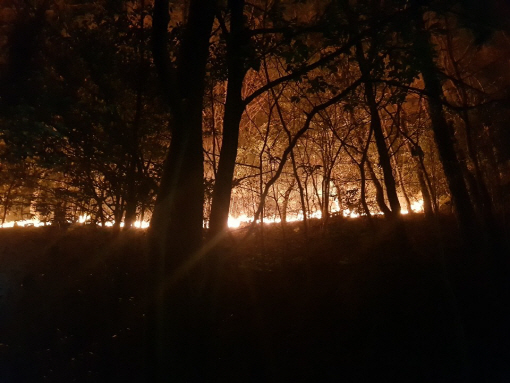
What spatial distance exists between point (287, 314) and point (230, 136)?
386cm

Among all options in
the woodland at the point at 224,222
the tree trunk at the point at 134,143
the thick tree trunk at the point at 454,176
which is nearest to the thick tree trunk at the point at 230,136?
the woodland at the point at 224,222

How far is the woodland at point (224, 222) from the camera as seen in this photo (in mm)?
5336

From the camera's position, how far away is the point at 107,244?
10594 millimetres

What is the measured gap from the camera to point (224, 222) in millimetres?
5551

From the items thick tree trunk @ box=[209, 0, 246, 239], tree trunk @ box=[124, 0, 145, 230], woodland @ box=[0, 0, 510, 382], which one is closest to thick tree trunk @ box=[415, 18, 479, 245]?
woodland @ box=[0, 0, 510, 382]

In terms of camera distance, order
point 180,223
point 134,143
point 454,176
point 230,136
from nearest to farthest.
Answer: point 180,223 → point 230,136 → point 134,143 → point 454,176

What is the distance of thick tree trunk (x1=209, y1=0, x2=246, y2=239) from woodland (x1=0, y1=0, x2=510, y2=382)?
27 millimetres

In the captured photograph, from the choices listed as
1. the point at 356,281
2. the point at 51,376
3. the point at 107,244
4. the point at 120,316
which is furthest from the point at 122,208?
the point at 356,281

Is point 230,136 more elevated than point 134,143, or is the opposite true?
point 134,143

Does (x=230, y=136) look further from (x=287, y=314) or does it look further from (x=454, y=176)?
(x=454, y=176)

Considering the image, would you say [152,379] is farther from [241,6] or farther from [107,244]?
[107,244]

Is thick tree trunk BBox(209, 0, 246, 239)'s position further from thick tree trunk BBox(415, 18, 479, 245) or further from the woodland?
thick tree trunk BBox(415, 18, 479, 245)

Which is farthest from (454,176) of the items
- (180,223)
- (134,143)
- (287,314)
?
(180,223)

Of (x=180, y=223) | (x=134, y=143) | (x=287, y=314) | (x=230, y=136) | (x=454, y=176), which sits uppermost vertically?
(x=134, y=143)
